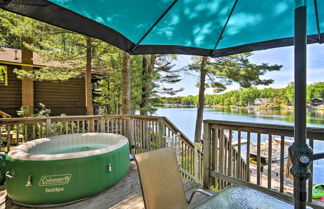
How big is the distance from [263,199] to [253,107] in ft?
41.7

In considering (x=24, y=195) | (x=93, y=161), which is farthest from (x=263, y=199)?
(x=24, y=195)

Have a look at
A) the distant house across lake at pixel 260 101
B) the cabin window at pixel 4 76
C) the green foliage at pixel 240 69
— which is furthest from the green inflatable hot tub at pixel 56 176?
the distant house across lake at pixel 260 101

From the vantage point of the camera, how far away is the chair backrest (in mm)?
1581

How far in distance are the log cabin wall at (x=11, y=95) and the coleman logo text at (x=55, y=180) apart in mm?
8680

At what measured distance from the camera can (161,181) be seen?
1.71 meters

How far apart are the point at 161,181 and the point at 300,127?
4.32ft

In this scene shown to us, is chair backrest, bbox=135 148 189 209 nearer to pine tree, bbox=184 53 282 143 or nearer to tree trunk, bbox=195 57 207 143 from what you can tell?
pine tree, bbox=184 53 282 143

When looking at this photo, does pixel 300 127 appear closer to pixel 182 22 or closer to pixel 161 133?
pixel 182 22

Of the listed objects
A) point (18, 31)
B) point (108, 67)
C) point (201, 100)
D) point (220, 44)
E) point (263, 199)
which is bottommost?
point (263, 199)

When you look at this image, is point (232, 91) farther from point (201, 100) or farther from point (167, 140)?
point (167, 140)

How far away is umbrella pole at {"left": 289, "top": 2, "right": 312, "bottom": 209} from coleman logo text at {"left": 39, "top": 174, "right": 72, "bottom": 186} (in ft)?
9.38

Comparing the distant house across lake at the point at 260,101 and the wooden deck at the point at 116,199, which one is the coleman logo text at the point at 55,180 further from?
the distant house across lake at the point at 260,101

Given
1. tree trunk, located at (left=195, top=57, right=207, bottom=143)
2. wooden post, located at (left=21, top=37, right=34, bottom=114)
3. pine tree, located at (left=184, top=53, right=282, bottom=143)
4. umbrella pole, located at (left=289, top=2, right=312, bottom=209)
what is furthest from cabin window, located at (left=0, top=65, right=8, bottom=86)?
umbrella pole, located at (left=289, top=2, right=312, bottom=209)

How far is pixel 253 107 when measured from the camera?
12.6 metres
